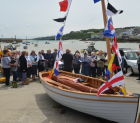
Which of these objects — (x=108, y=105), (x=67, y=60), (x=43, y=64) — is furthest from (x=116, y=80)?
(x=43, y=64)

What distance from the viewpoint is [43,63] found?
14.0m

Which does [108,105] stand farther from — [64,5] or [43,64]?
[43,64]

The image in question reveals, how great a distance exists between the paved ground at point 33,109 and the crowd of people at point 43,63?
133cm

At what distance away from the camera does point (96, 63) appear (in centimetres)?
1348

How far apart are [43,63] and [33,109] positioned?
595 cm

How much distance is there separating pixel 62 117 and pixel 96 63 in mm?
6623

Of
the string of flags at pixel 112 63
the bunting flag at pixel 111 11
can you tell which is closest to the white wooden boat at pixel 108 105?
the string of flags at pixel 112 63

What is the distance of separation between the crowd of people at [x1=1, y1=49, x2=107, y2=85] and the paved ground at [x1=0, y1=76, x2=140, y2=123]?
1.33 m

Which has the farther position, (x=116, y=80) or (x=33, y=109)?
(x=33, y=109)

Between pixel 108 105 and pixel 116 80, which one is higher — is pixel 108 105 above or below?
below

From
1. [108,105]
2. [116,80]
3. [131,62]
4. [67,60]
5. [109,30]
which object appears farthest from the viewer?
[131,62]

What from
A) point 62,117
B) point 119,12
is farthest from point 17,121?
point 119,12

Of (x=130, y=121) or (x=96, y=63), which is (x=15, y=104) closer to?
(x=130, y=121)

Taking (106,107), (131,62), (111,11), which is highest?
(111,11)
